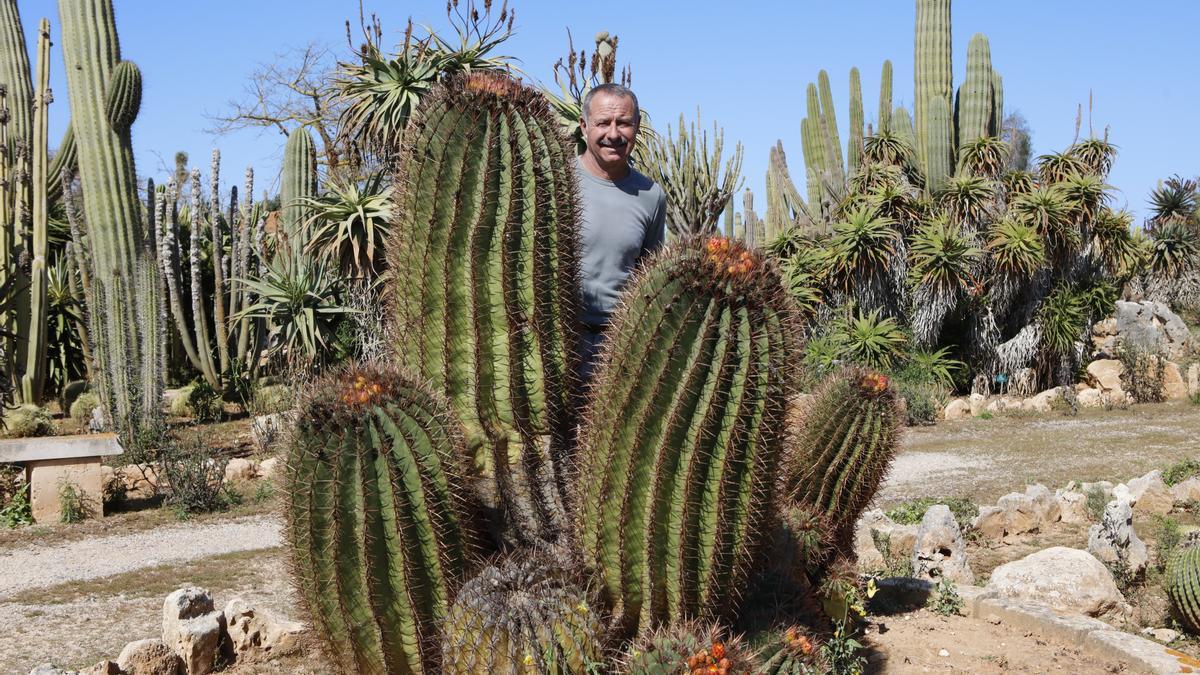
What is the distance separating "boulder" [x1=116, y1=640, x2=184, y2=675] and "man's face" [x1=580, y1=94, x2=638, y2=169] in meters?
2.69

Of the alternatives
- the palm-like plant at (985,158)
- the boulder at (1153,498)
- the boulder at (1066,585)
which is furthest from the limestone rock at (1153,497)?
the palm-like plant at (985,158)

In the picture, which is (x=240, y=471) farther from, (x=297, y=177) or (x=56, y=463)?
(x=297, y=177)

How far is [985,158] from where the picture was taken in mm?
18406

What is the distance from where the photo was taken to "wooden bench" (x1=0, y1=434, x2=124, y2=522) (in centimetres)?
854

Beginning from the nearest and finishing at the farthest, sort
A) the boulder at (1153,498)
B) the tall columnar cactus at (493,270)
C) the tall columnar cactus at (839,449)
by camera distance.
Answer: the tall columnar cactus at (493,270) < the tall columnar cactus at (839,449) < the boulder at (1153,498)

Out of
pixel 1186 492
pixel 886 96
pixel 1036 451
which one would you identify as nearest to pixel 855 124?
pixel 886 96

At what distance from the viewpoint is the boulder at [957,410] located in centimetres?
1520

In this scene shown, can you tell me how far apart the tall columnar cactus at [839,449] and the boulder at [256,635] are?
230 cm

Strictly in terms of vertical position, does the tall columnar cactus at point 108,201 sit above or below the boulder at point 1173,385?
above

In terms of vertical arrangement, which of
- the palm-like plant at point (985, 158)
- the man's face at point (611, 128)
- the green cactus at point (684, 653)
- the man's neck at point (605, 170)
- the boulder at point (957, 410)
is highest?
the palm-like plant at point (985, 158)

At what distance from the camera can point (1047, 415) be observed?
49.0 feet

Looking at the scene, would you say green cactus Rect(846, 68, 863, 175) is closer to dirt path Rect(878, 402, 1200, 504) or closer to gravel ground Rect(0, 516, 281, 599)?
dirt path Rect(878, 402, 1200, 504)

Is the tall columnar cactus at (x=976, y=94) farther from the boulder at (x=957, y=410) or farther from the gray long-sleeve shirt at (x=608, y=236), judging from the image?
the gray long-sleeve shirt at (x=608, y=236)

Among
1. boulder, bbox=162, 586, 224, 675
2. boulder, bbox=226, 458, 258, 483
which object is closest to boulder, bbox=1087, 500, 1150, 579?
boulder, bbox=162, 586, 224, 675
